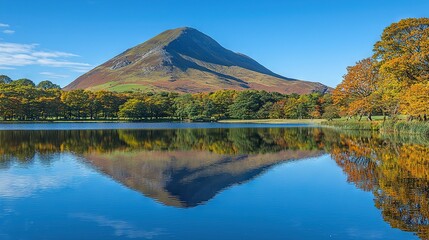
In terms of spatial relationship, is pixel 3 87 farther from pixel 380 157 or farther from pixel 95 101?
pixel 380 157

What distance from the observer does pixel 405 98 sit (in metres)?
53.7

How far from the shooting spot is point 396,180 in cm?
2022

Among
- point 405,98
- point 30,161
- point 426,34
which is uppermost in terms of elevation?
point 426,34

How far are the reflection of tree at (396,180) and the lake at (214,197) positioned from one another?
0.05m

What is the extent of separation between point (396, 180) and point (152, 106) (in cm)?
10722

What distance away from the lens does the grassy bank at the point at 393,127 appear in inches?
2000

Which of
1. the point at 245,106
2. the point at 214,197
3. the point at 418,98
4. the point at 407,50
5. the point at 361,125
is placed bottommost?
the point at 214,197

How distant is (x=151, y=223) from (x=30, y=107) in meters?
108

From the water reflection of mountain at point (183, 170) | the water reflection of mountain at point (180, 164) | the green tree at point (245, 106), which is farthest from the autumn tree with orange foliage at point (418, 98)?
the green tree at point (245, 106)

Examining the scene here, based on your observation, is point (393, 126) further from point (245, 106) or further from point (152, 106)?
point (152, 106)

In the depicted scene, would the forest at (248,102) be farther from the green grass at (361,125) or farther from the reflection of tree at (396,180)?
the reflection of tree at (396,180)

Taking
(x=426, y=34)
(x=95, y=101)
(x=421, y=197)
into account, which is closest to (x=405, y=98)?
(x=426, y=34)

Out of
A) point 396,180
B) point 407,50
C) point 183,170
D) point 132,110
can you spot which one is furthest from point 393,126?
point 132,110

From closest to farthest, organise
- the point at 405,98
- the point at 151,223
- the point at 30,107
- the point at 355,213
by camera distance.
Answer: the point at 151,223, the point at 355,213, the point at 405,98, the point at 30,107
